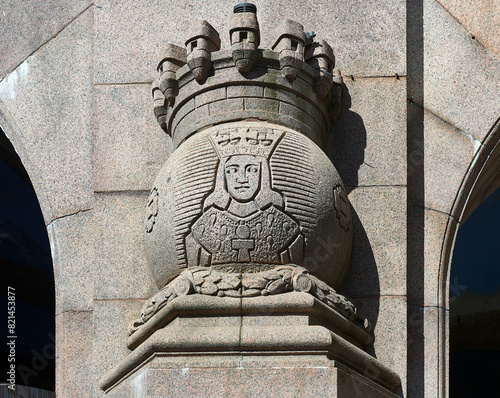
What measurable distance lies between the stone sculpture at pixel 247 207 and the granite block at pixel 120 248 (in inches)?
19.1

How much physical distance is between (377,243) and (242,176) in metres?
1.54

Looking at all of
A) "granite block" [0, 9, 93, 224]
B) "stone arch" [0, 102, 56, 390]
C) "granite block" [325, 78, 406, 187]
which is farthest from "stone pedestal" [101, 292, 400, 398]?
"stone arch" [0, 102, 56, 390]

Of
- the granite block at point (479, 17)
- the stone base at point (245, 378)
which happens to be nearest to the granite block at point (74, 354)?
the stone base at point (245, 378)

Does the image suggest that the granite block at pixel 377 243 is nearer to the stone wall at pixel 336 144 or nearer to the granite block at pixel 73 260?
the stone wall at pixel 336 144

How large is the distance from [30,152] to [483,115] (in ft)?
14.1

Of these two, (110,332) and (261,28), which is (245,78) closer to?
(261,28)

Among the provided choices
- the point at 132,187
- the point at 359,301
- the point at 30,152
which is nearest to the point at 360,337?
the point at 359,301

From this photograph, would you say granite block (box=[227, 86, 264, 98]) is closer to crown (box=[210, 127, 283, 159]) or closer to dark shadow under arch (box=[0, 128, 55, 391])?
crown (box=[210, 127, 283, 159])

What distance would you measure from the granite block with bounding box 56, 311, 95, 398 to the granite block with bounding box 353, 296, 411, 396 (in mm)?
2430

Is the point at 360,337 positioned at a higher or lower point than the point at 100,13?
lower

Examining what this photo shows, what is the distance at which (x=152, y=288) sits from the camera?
10180mm

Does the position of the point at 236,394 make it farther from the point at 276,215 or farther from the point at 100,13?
the point at 100,13

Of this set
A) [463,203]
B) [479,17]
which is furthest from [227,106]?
[479,17]

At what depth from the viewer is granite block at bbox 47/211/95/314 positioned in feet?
34.8
